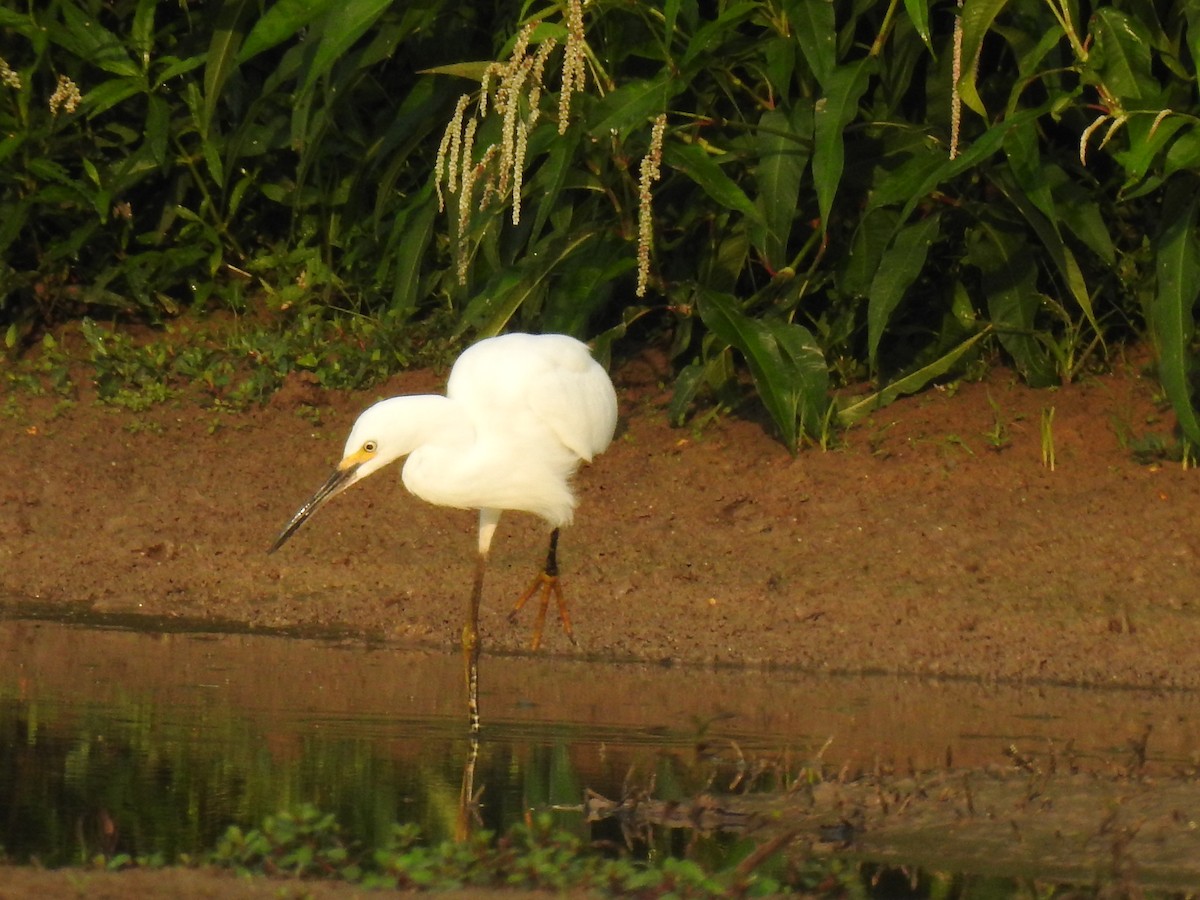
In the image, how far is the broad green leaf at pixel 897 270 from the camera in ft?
25.3

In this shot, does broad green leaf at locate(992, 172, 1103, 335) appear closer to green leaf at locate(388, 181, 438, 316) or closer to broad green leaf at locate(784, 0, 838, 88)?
broad green leaf at locate(784, 0, 838, 88)

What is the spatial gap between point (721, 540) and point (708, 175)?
144cm

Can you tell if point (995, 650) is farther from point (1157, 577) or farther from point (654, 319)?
point (654, 319)

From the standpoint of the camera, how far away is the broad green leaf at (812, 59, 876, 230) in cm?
731

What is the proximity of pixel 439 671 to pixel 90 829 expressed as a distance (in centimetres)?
242

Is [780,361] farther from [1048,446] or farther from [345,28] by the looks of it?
[345,28]

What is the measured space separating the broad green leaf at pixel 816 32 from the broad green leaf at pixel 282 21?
191 centimetres

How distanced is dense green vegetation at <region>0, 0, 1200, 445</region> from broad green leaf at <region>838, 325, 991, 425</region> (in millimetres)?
16

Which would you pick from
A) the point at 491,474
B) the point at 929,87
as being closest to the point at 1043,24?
the point at 929,87

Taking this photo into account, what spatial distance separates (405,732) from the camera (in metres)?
5.75

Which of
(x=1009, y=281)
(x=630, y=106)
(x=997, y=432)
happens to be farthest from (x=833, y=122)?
(x=997, y=432)

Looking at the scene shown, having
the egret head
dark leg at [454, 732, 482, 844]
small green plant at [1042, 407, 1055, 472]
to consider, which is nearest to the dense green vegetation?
small green plant at [1042, 407, 1055, 472]

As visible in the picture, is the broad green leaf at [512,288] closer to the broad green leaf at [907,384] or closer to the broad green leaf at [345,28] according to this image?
the broad green leaf at [345,28]

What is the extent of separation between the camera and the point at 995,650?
675 cm
